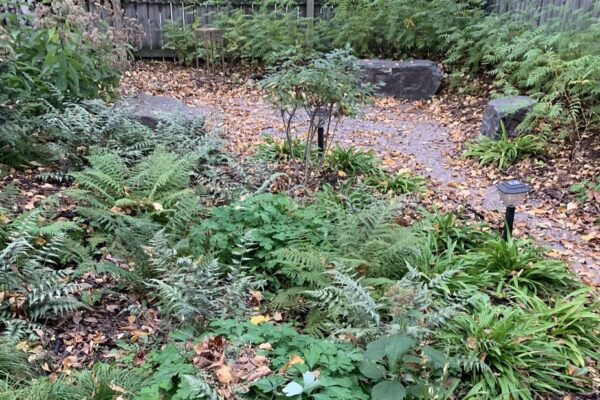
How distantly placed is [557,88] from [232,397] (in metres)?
6.05

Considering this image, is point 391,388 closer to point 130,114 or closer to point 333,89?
point 333,89

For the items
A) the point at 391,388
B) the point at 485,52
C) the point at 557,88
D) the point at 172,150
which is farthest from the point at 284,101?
the point at 485,52

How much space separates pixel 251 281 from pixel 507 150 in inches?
164

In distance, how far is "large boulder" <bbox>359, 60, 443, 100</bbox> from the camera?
912 cm

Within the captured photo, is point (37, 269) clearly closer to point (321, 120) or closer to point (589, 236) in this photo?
point (321, 120)

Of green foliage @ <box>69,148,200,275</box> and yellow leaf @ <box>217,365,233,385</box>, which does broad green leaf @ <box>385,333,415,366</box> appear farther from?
green foliage @ <box>69,148,200,275</box>

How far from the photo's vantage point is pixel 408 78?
9.16 metres

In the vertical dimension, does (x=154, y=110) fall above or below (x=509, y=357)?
above

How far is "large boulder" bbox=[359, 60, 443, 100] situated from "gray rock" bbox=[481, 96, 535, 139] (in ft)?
7.19

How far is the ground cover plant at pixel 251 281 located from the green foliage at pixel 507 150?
0.93 meters

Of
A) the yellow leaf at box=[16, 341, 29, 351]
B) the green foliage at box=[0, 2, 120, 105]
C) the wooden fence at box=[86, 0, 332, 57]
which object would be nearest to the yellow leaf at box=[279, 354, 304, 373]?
the yellow leaf at box=[16, 341, 29, 351]

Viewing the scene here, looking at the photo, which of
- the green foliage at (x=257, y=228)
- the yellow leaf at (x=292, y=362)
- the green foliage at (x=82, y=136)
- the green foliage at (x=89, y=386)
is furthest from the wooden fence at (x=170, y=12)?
the yellow leaf at (x=292, y=362)

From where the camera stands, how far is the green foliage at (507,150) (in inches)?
251

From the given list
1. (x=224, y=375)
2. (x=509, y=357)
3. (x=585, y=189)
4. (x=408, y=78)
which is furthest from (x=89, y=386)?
(x=408, y=78)
